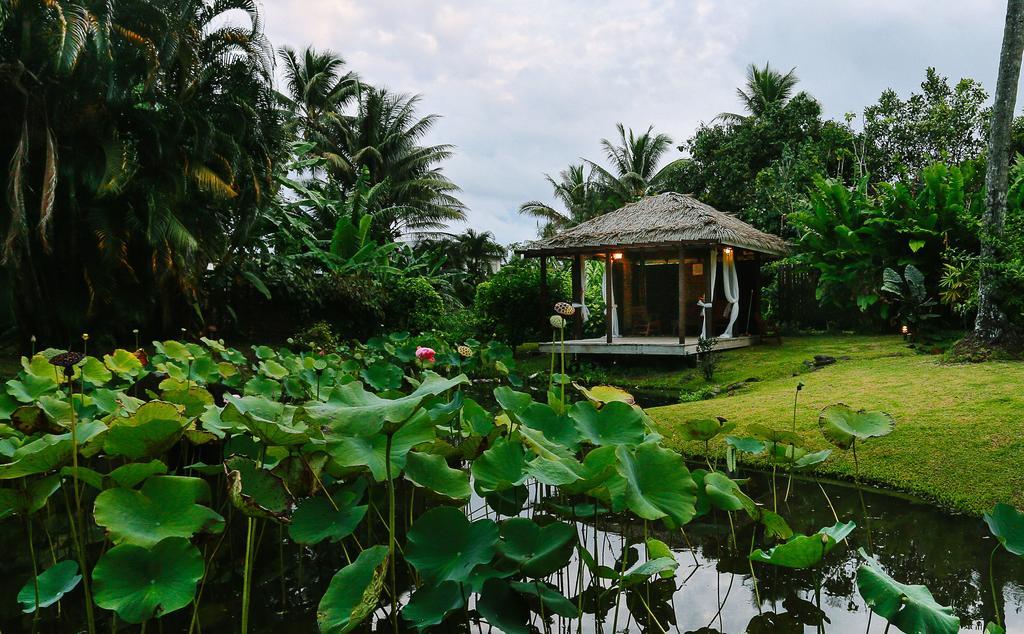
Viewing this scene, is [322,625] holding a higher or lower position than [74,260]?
lower

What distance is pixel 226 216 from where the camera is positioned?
40.4 ft

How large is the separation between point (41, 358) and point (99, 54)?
7.00 metres

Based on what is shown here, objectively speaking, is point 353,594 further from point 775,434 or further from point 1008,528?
point 775,434

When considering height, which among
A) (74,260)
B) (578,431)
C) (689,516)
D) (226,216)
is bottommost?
(689,516)

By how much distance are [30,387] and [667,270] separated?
12541 millimetres

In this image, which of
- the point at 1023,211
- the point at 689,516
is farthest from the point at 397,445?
the point at 1023,211

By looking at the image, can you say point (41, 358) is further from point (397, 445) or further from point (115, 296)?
point (115, 296)

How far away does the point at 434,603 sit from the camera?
71.7 inches

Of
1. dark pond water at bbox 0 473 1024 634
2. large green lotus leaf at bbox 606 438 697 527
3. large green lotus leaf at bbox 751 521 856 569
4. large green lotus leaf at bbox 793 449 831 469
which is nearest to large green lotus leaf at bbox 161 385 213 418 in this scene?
dark pond water at bbox 0 473 1024 634

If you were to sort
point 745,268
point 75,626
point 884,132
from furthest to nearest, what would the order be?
point 884,132 → point 745,268 → point 75,626

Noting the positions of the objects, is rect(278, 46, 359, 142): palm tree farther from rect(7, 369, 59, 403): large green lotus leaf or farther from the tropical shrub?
rect(7, 369, 59, 403): large green lotus leaf

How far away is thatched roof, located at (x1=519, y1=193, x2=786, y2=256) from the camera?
35.7 feet

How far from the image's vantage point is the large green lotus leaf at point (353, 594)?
1.62 metres

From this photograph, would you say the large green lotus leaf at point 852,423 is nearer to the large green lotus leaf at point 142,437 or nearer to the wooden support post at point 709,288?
the large green lotus leaf at point 142,437
